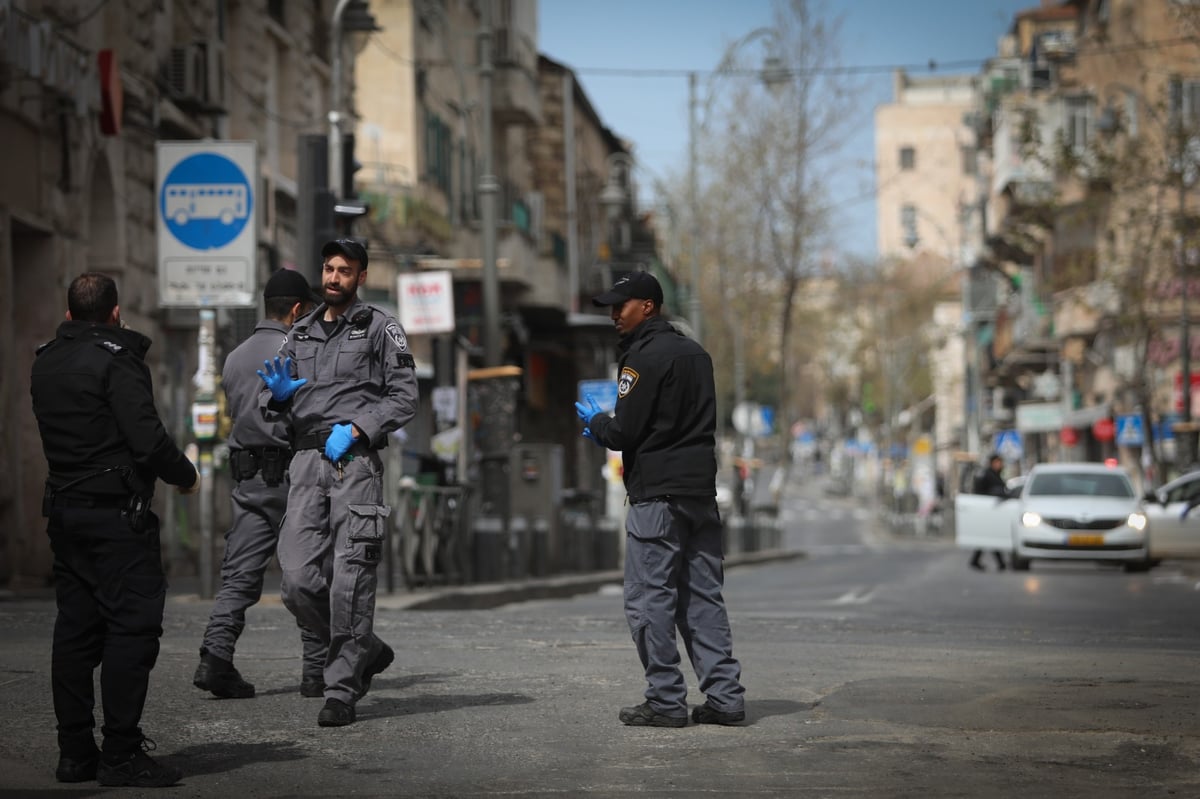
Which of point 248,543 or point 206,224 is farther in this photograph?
point 206,224

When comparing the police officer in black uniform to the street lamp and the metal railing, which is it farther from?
the street lamp

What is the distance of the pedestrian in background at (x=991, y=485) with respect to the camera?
32.5 m

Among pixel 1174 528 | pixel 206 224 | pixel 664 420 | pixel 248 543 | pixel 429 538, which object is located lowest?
pixel 1174 528

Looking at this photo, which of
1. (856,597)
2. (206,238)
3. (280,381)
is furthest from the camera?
(856,597)

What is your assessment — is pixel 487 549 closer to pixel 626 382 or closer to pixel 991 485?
pixel 991 485

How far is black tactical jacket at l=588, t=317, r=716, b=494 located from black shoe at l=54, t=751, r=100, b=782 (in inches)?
96.8

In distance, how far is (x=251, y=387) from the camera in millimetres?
9805

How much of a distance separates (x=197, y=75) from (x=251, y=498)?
51.2ft

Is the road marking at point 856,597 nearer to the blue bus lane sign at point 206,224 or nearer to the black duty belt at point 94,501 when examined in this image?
the blue bus lane sign at point 206,224

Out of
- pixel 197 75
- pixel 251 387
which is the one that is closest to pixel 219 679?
pixel 251 387

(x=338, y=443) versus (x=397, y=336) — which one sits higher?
(x=397, y=336)

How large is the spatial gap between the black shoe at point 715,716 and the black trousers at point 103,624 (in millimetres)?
2461

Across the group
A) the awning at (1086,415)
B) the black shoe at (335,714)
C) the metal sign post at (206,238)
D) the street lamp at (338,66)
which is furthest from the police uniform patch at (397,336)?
the awning at (1086,415)

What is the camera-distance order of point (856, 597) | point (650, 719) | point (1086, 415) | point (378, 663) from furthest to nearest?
point (1086, 415) → point (856, 597) → point (378, 663) → point (650, 719)
